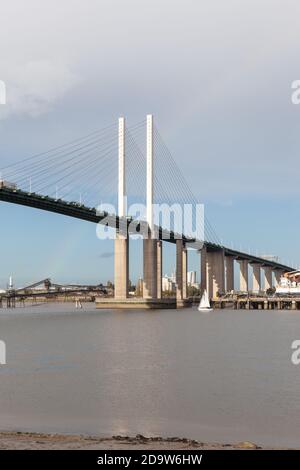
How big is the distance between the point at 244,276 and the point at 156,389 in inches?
4647

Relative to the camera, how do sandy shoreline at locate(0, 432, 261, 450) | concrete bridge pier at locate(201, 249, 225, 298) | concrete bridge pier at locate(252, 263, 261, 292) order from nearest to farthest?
1. sandy shoreline at locate(0, 432, 261, 450)
2. concrete bridge pier at locate(201, 249, 225, 298)
3. concrete bridge pier at locate(252, 263, 261, 292)

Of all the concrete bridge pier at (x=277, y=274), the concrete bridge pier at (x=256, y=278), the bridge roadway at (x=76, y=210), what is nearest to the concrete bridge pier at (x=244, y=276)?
the concrete bridge pier at (x=256, y=278)

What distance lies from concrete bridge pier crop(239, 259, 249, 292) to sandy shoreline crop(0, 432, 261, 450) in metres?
124

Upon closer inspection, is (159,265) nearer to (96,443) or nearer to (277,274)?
(96,443)

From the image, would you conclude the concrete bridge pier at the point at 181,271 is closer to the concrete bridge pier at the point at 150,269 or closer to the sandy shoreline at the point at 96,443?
the concrete bridge pier at the point at 150,269

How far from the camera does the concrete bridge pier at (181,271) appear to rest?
10056cm

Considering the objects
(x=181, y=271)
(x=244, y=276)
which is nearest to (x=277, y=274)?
(x=244, y=276)

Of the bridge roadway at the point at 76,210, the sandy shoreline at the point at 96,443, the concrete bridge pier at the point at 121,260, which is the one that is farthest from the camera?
the concrete bridge pier at the point at 121,260

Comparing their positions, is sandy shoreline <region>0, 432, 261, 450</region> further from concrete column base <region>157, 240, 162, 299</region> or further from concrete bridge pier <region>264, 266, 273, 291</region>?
concrete bridge pier <region>264, 266, 273, 291</region>

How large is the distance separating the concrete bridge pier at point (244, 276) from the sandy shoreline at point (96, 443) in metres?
124

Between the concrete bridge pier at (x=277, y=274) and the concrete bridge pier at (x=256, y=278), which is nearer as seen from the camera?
the concrete bridge pier at (x=256, y=278)

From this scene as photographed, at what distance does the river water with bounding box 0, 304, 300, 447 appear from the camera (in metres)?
15.1

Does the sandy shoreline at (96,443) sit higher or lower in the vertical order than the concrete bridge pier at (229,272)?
lower

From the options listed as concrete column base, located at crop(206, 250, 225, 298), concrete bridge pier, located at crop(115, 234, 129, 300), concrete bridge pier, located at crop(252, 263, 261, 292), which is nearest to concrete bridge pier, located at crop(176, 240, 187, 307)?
concrete column base, located at crop(206, 250, 225, 298)
